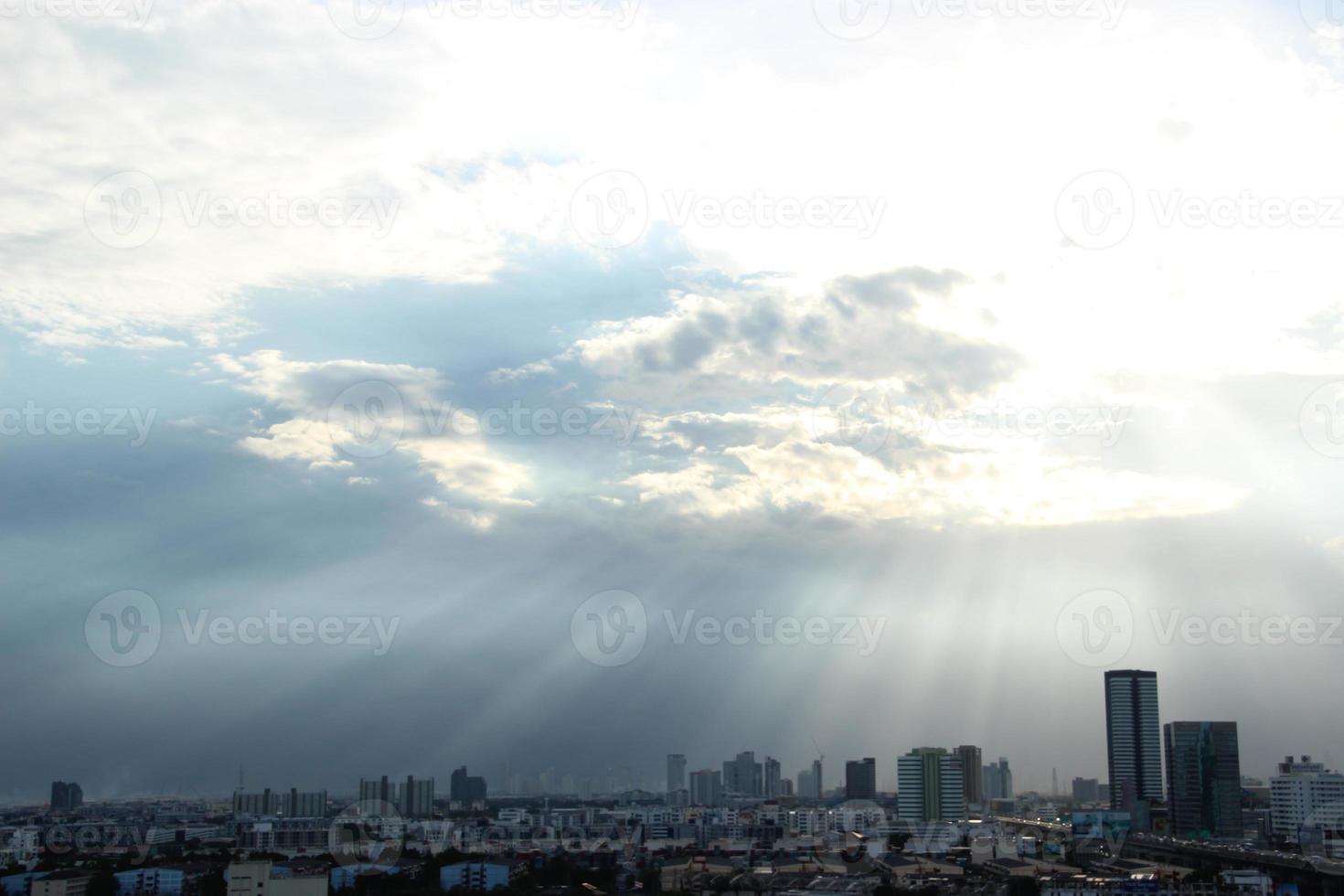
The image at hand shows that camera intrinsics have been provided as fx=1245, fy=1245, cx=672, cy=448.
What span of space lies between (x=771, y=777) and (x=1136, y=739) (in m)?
32.4

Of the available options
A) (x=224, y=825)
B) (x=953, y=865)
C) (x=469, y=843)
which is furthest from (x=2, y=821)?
(x=953, y=865)

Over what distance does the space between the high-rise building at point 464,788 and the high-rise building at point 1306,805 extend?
52124mm

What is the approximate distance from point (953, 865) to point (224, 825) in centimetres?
3737

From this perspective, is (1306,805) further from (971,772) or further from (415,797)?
(415,797)

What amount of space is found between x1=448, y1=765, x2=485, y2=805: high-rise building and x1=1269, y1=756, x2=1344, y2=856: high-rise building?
52124mm

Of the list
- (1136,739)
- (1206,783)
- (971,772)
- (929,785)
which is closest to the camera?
(1206,783)

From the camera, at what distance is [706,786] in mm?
87312

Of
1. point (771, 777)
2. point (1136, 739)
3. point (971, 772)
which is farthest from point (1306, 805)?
point (771, 777)

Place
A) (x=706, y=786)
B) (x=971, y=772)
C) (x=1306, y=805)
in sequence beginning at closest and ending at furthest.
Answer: (x=1306, y=805) → (x=971, y=772) → (x=706, y=786)

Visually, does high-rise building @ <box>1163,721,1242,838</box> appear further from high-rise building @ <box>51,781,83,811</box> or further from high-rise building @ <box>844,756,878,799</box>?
high-rise building @ <box>51,781,83,811</box>

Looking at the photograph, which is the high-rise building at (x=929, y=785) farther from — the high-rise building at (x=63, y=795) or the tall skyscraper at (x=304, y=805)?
the high-rise building at (x=63, y=795)

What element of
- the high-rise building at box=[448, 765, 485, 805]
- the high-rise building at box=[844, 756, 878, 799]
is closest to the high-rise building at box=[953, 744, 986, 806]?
the high-rise building at box=[844, 756, 878, 799]

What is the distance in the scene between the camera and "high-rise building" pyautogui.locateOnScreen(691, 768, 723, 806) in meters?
86.3

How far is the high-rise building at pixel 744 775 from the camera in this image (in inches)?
3536
